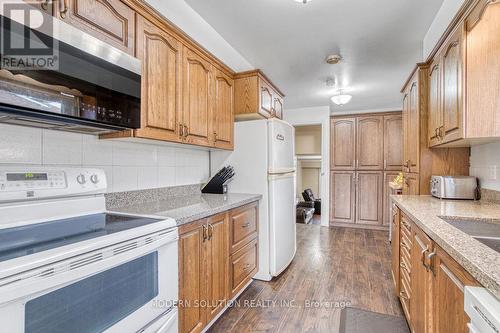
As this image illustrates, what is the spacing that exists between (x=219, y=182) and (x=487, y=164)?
2.13 m

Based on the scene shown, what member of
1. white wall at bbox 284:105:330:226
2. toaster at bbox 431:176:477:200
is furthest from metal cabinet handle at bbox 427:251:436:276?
white wall at bbox 284:105:330:226

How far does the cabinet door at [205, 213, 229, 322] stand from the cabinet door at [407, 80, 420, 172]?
6.22 ft

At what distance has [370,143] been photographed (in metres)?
4.64

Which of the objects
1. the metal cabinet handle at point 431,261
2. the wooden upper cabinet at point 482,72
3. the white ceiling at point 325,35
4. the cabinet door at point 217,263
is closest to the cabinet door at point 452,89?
the wooden upper cabinet at point 482,72

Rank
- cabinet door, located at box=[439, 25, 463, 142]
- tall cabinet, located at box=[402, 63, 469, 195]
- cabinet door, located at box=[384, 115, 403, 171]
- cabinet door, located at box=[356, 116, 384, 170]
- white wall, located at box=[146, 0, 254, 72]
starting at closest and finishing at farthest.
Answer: cabinet door, located at box=[439, 25, 463, 142], white wall, located at box=[146, 0, 254, 72], tall cabinet, located at box=[402, 63, 469, 195], cabinet door, located at box=[384, 115, 403, 171], cabinet door, located at box=[356, 116, 384, 170]

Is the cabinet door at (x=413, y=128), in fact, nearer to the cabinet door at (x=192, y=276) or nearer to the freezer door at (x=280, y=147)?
the freezer door at (x=280, y=147)

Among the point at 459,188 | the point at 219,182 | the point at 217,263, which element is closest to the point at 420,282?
the point at 459,188

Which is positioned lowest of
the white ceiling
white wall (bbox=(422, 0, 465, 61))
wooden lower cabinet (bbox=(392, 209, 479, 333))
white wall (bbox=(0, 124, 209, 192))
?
wooden lower cabinet (bbox=(392, 209, 479, 333))

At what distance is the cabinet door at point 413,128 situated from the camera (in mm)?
2322

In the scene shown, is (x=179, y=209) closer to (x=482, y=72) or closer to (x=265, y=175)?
(x=265, y=175)

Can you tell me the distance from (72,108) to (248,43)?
1.87m

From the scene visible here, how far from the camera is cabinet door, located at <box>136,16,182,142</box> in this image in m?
1.47

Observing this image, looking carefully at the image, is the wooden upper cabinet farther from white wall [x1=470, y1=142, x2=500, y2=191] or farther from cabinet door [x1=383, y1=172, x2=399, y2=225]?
cabinet door [x1=383, y1=172, x2=399, y2=225]

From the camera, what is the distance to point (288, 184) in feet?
9.00
